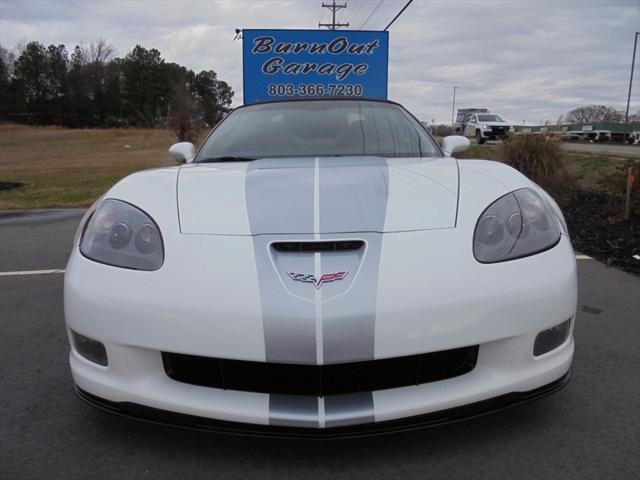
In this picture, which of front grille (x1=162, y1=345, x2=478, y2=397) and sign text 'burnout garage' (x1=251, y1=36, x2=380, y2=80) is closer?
front grille (x1=162, y1=345, x2=478, y2=397)

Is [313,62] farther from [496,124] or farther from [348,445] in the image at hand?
[496,124]

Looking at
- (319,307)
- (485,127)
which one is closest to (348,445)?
(319,307)

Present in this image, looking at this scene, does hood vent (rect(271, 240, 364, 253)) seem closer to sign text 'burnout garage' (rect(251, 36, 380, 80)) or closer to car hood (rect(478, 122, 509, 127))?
sign text 'burnout garage' (rect(251, 36, 380, 80))

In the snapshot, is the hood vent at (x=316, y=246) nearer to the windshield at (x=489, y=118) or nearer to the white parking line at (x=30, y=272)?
the white parking line at (x=30, y=272)

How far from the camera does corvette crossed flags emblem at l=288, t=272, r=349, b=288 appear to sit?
5.52ft

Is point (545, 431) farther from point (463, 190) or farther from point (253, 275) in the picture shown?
point (253, 275)

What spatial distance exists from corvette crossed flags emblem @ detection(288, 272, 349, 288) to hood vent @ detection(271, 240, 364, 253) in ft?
0.38

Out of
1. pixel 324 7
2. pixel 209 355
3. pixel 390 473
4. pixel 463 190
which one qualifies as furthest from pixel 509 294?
pixel 324 7

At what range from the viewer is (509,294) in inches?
68.4

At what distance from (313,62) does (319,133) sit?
9.69 metres

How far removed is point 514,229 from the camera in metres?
1.98

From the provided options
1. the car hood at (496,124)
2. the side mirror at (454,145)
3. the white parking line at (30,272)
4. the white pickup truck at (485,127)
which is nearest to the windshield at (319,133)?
the side mirror at (454,145)

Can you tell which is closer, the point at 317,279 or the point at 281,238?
the point at 317,279

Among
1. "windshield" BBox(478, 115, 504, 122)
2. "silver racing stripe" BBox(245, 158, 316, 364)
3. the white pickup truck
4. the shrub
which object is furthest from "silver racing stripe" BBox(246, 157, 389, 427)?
"windshield" BBox(478, 115, 504, 122)
